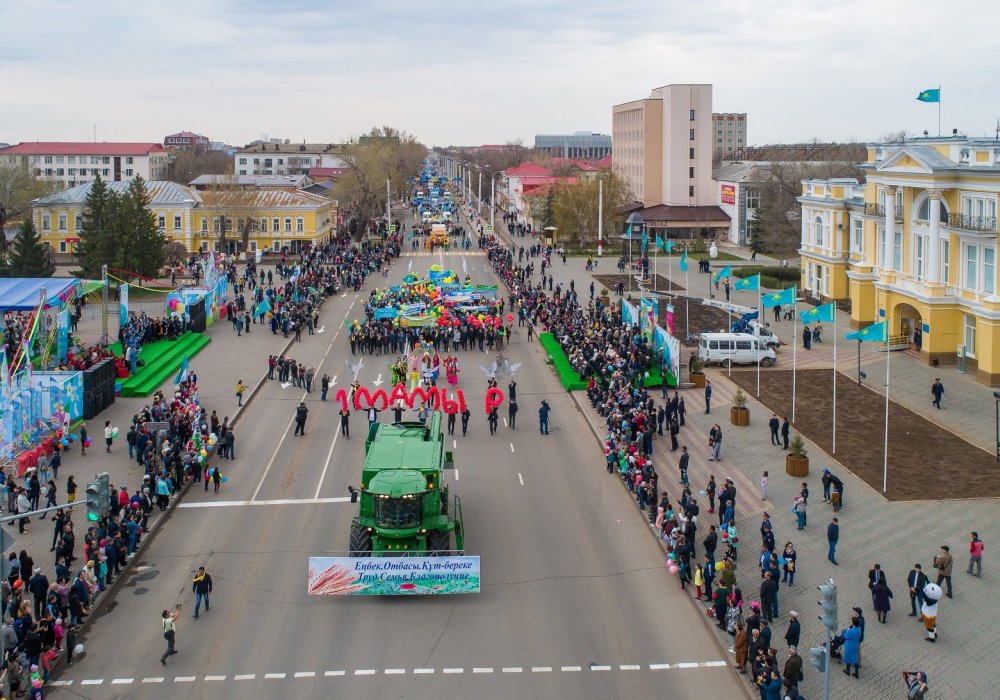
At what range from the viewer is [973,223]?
39125 mm

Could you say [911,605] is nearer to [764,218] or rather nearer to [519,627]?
[519,627]

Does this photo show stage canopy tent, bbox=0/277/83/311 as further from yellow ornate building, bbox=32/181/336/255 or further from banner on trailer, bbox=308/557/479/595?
yellow ornate building, bbox=32/181/336/255

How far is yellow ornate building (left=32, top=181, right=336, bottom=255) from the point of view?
269ft

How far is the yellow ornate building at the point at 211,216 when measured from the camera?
269 feet

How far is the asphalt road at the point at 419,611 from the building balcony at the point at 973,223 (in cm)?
1909

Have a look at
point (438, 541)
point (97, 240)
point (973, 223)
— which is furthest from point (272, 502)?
point (97, 240)

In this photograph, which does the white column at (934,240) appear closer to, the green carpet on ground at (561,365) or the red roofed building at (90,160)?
the green carpet on ground at (561,365)

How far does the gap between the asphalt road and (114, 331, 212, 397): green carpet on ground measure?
1083cm

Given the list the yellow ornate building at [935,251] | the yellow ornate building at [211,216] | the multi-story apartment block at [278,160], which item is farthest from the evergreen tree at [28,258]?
the multi-story apartment block at [278,160]

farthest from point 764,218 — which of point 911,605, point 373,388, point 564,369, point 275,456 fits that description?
point 911,605

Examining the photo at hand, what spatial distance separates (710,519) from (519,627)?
753 cm

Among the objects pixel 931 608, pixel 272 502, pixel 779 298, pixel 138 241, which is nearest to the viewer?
pixel 931 608

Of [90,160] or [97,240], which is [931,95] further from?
[90,160]

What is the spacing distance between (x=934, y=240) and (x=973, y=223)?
2.12 meters
